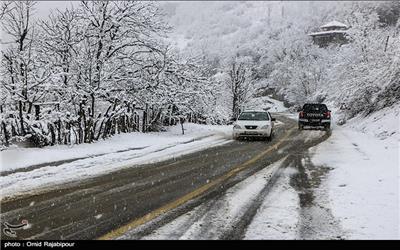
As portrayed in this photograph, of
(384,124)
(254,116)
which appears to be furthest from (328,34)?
(254,116)

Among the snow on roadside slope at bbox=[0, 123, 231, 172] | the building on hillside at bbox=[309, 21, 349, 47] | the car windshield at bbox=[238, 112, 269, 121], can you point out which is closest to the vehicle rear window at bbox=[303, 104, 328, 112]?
the car windshield at bbox=[238, 112, 269, 121]

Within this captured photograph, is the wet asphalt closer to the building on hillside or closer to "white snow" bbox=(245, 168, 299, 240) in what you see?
"white snow" bbox=(245, 168, 299, 240)

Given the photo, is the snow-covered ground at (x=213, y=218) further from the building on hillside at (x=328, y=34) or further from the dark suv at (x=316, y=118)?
the building on hillside at (x=328, y=34)

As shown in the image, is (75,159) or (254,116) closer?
(75,159)

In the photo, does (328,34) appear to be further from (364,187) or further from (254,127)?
(364,187)

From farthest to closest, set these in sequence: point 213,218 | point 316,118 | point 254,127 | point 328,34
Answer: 1. point 328,34
2. point 316,118
3. point 254,127
4. point 213,218

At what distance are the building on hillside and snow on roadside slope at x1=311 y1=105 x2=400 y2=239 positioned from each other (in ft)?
297

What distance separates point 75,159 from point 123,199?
5707 mm

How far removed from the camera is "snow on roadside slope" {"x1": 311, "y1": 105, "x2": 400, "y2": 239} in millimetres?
5770

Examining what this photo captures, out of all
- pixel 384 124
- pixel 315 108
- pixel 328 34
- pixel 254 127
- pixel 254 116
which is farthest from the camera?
pixel 328 34

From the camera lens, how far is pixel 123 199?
289 inches

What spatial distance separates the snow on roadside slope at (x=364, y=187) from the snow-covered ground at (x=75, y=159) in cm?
506

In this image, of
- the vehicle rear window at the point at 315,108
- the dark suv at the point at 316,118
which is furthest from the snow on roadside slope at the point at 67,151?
the vehicle rear window at the point at 315,108

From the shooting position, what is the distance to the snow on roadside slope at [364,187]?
5770 mm
